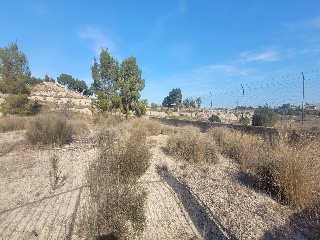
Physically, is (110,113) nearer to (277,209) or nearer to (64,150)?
(64,150)

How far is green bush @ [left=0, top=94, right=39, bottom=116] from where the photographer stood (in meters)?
29.8

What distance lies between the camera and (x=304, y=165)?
5.33 metres

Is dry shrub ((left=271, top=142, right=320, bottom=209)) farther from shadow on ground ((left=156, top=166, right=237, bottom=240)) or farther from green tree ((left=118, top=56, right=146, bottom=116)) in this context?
green tree ((left=118, top=56, right=146, bottom=116))

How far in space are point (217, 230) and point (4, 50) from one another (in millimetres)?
36699

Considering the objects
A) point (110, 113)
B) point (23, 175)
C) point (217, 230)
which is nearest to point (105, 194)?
point (217, 230)

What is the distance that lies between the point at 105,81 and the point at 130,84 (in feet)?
8.71

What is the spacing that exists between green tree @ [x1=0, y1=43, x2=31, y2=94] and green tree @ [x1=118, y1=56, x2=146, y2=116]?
1463 cm

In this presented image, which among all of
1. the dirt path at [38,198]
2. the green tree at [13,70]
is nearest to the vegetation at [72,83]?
the green tree at [13,70]

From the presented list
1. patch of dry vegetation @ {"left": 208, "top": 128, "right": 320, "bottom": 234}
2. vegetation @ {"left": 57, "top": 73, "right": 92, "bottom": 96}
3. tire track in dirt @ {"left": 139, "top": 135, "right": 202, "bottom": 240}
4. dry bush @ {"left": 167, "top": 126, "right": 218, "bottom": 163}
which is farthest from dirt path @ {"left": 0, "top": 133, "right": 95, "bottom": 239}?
vegetation @ {"left": 57, "top": 73, "right": 92, "bottom": 96}

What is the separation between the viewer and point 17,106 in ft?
102

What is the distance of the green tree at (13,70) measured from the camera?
3161cm

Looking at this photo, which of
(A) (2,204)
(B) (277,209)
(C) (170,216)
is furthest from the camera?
(A) (2,204)

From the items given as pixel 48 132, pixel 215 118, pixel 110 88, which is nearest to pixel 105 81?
pixel 110 88

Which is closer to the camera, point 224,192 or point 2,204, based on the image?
point 2,204
